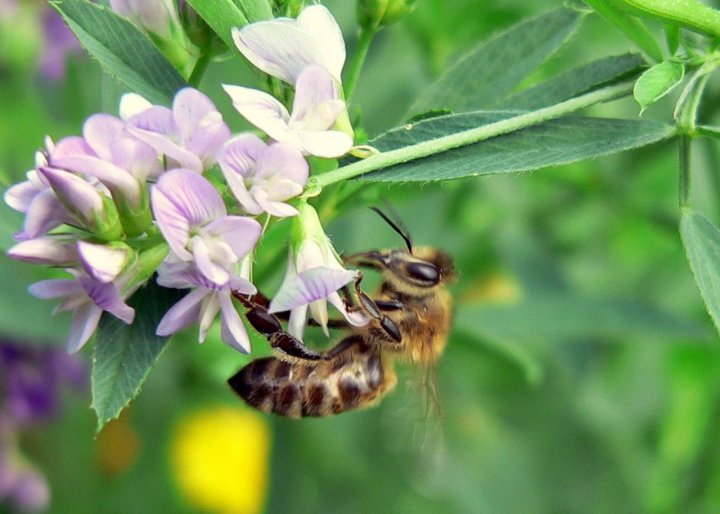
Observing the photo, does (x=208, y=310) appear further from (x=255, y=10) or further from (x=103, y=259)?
(x=255, y=10)

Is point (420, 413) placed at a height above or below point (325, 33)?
below

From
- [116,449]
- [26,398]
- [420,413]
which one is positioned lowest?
[116,449]

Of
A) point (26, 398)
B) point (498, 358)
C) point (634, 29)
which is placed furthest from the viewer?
point (26, 398)

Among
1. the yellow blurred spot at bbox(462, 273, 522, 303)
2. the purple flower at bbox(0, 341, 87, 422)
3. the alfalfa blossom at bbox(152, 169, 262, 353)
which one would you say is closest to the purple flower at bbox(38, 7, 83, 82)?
the purple flower at bbox(0, 341, 87, 422)

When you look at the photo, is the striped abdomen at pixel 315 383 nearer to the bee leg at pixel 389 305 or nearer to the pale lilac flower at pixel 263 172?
the bee leg at pixel 389 305

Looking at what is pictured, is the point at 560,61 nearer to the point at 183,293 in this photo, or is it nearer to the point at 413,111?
the point at 413,111

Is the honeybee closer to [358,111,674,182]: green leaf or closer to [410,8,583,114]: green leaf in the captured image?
[410,8,583,114]: green leaf

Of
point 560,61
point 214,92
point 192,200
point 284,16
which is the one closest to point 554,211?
point 560,61

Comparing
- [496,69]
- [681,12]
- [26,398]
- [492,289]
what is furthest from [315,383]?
[492,289]
